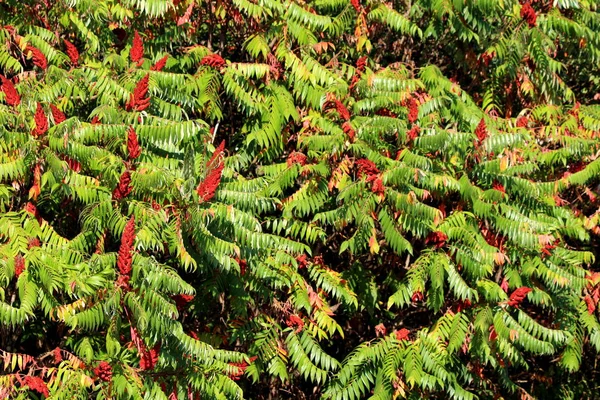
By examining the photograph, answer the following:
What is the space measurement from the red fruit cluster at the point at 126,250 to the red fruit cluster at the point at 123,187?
514 millimetres

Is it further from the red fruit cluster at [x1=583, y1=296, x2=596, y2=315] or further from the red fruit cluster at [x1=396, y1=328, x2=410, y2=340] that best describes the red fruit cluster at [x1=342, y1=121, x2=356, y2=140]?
the red fruit cluster at [x1=583, y1=296, x2=596, y2=315]

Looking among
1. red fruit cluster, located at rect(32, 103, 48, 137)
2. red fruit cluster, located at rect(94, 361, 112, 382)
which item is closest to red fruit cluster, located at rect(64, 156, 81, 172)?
red fruit cluster, located at rect(32, 103, 48, 137)

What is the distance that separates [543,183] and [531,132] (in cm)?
100

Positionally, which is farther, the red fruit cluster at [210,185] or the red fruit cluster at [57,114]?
the red fruit cluster at [57,114]

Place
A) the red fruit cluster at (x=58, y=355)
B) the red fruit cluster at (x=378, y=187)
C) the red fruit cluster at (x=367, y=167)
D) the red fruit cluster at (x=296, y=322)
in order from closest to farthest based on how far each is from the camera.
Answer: the red fruit cluster at (x=58, y=355) < the red fruit cluster at (x=378, y=187) < the red fruit cluster at (x=367, y=167) < the red fruit cluster at (x=296, y=322)

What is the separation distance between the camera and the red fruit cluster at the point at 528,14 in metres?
10.4

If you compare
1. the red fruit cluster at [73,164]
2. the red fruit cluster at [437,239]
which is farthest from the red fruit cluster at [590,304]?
the red fruit cluster at [73,164]

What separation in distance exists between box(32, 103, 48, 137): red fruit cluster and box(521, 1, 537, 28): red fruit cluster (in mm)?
5403

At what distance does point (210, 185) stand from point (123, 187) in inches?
25.3

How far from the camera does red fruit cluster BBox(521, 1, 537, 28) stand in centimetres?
1042

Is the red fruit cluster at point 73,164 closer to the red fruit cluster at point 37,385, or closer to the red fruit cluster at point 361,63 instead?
the red fruit cluster at point 37,385

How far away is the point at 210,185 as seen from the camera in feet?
23.0

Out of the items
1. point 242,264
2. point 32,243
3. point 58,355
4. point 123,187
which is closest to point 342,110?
point 242,264

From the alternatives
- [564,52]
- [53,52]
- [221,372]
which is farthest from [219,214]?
[564,52]
